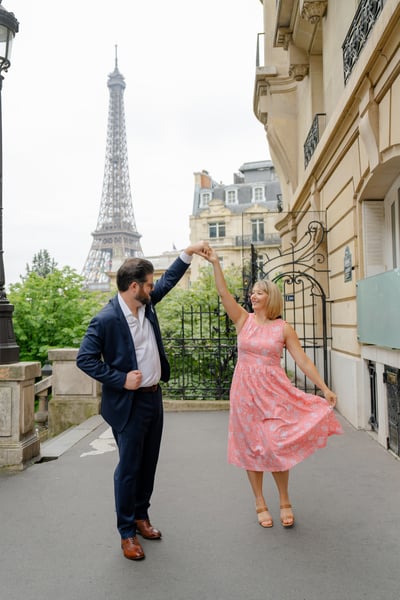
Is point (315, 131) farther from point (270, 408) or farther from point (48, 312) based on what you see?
point (48, 312)

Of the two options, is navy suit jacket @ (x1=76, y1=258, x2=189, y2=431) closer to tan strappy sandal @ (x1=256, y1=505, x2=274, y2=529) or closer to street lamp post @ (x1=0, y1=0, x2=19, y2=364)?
tan strappy sandal @ (x1=256, y1=505, x2=274, y2=529)

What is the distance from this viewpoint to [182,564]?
3.11m

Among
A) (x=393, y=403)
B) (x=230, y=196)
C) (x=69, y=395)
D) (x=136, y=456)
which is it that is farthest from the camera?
(x=230, y=196)

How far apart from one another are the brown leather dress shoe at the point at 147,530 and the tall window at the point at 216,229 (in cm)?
5077

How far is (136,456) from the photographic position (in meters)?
3.29

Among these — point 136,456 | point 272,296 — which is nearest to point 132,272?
point 272,296

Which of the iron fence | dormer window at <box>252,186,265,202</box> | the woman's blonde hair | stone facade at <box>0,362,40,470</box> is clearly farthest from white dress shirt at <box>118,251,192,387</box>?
dormer window at <box>252,186,265,202</box>

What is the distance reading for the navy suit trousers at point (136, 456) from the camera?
325 centimetres

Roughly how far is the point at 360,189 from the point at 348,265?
1.17m

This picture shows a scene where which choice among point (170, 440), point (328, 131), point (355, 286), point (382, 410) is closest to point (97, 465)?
point (170, 440)

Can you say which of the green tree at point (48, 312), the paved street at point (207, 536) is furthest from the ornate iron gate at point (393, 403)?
the green tree at point (48, 312)

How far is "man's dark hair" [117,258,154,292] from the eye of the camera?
3350 millimetres

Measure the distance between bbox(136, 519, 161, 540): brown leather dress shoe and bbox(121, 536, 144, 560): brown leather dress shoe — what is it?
0.23 m

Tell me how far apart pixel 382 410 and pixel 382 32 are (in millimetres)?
4110
